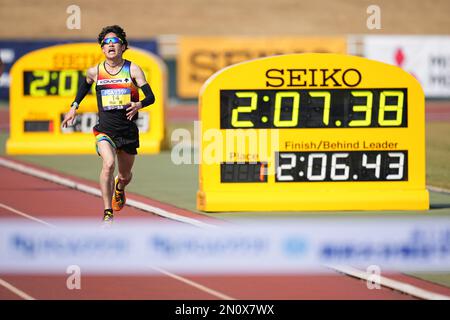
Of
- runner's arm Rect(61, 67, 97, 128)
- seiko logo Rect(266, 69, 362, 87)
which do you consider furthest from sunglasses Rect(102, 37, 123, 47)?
seiko logo Rect(266, 69, 362, 87)

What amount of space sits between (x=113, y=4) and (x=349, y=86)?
41665 millimetres

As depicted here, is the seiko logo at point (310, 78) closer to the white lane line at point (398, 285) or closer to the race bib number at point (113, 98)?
the race bib number at point (113, 98)

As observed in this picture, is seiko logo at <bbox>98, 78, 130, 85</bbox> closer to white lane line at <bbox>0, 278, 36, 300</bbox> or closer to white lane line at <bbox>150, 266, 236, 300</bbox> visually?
white lane line at <bbox>150, 266, 236, 300</bbox>

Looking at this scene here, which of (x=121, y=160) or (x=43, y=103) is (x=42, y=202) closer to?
(x=121, y=160)

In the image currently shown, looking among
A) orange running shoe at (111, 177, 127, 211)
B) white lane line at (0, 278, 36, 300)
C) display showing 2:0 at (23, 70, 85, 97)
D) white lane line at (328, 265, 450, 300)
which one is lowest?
white lane line at (0, 278, 36, 300)

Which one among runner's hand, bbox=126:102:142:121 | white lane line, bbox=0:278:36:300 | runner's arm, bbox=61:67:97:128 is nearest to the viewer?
white lane line, bbox=0:278:36:300

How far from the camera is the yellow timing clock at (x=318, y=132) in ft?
49.2

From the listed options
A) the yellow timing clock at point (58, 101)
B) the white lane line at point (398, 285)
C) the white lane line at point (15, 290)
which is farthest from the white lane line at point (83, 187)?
the white lane line at point (15, 290)

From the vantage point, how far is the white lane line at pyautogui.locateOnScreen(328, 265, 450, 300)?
942cm

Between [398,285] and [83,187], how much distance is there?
8658 millimetres

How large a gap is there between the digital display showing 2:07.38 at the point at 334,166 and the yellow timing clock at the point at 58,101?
367 inches

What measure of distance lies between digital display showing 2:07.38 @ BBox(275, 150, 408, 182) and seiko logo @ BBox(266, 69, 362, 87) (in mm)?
792

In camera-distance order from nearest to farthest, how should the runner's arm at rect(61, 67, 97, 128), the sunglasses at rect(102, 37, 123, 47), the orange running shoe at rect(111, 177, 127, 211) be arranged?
the sunglasses at rect(102, 37, 123, 47)
the runner's arm at rect(61, 67, 97, 128)
the orange running shoe at rect(111, 177, 127, 211)

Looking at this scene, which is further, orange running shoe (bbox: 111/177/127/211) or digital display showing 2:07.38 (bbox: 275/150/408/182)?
digital display showing 2:07.38 (bbox: 275/150/408/182)
